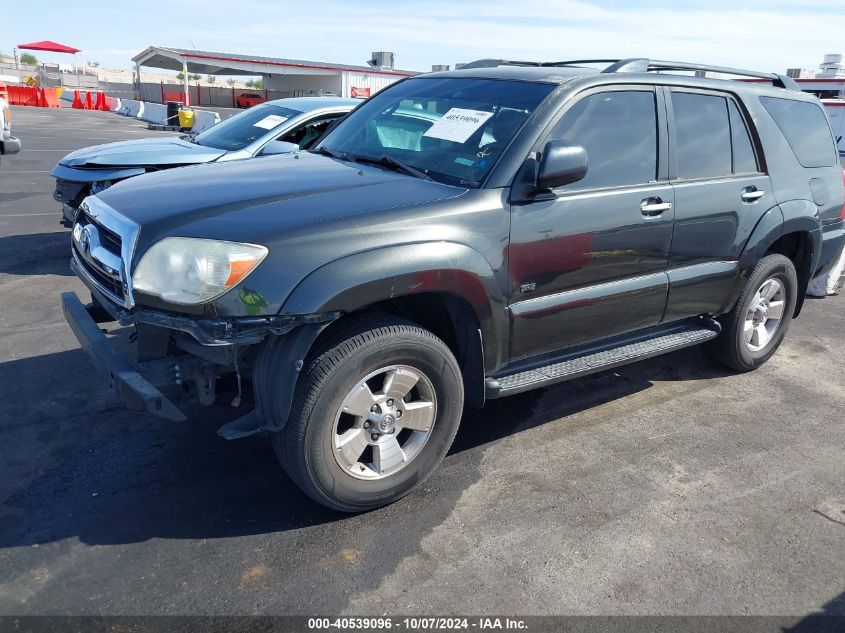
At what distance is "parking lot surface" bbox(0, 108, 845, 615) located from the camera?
2.80m

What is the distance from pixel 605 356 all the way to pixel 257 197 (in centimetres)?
208

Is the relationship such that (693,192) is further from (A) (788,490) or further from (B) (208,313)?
(B) (208,313)

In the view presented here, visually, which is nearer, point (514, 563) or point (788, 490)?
point (514, 563)

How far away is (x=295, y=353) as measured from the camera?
2.87 metres

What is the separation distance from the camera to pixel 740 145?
179 inches

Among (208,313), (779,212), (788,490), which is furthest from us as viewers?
(779,212)

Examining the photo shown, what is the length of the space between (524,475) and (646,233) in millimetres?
1482

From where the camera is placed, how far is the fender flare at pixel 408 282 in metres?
2.86

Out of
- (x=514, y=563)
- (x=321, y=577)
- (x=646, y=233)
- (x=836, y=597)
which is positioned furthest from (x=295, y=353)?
(x=836, y=597)

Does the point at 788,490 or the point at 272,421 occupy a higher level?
the point at 272,421

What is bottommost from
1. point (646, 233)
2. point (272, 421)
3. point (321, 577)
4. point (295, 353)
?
point (321, 577)

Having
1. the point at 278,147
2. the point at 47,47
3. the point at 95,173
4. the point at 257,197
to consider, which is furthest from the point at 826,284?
the point at 47,47

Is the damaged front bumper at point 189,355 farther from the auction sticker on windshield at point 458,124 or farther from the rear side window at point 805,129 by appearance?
the rear side window at point 805,129

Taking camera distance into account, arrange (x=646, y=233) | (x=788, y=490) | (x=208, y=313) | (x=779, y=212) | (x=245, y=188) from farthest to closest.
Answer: (x=779, y=212) < (x=646, y=233) < (x=788, y=490) < (x=245, y=188) < (x=208, y=313)
